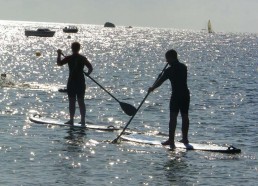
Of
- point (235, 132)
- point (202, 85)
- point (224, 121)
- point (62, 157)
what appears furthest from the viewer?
point (202, 85)

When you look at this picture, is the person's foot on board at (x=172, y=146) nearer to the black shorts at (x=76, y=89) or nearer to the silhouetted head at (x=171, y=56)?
the silhouetted head at (x=171, y=56)

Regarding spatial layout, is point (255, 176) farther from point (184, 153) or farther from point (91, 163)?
point (91, 163)

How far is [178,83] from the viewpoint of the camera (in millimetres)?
15961

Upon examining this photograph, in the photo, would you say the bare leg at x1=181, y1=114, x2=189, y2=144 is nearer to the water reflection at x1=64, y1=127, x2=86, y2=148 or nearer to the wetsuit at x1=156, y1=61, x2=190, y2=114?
the wetsuit at x1=156, y1=61, x2=190, y2=114

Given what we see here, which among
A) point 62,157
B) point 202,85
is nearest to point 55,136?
point 62,157

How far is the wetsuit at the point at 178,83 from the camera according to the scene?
15.8 meters

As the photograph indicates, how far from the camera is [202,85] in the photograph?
49500mm

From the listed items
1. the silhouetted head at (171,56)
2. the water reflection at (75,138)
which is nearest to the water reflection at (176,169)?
the silhouetted head at (171,56)

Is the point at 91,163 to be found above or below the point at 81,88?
below

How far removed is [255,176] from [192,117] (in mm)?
12979

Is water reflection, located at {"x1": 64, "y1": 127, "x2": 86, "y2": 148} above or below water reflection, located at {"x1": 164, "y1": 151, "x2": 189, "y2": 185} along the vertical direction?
above

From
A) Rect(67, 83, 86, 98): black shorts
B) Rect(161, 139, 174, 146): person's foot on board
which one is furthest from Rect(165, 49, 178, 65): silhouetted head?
Rect(67, 83, 86, 98): black shorts

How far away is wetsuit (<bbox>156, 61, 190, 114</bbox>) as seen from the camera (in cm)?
1583

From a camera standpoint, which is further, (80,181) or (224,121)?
(224,121)
